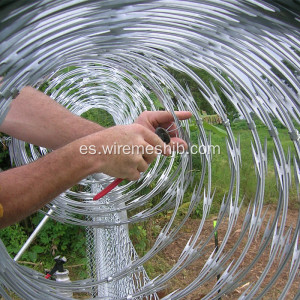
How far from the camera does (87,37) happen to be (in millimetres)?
1055

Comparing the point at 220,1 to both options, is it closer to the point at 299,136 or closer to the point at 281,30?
the point at 281,30

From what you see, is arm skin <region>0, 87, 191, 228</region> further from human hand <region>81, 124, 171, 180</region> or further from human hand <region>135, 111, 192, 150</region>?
human hand <region>135, 111, 192, 150</region>

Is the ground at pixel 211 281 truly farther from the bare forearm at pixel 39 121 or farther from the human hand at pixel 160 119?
the bare forearm at pixel 39 121

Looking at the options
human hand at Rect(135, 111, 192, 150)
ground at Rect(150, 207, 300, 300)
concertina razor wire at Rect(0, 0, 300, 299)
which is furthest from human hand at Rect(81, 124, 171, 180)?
ground at Rect(150, 207, 300, 300)

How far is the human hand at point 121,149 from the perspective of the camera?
133 centimetres

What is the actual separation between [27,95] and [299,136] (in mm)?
1508

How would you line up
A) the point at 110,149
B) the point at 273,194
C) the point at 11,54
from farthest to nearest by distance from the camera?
the point at 273,194 → the point at 110,149 → the point at 11,54

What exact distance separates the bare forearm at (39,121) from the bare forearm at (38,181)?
0.85 m

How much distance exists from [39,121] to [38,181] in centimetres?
102

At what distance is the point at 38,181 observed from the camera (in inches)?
49.6

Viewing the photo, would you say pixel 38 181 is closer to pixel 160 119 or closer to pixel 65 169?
pixel 65 169

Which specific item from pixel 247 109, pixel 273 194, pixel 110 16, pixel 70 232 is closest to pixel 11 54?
pixel 110 16

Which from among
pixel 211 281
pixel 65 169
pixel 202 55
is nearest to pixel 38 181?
pixel 65 169

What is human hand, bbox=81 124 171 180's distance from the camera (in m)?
1.33
